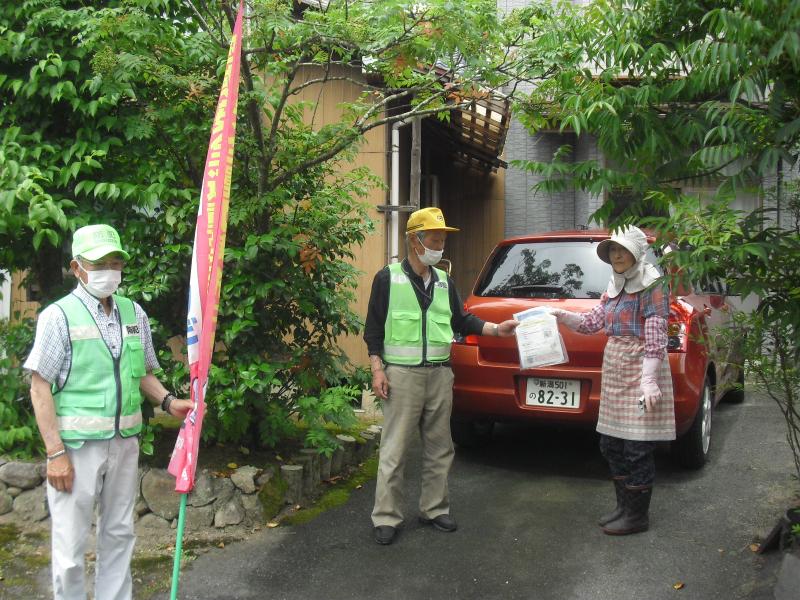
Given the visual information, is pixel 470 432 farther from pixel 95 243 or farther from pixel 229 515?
pixel 95 243

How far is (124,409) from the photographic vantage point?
3184mm

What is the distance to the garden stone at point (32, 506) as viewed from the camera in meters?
4.63

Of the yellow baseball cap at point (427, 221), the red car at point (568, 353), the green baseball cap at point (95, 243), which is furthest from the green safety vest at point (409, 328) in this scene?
the green baseball cap at point (95, 243)

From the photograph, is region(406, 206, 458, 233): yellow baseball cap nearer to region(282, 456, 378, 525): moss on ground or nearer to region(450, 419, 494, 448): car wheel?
region(282, 456, 378, 525): moss on ground

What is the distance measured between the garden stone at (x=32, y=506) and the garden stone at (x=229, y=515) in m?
1.08

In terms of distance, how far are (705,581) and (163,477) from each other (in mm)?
3188

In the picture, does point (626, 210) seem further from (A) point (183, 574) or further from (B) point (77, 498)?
(A) point (183, 574)

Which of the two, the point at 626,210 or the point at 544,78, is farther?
the point at 544,78

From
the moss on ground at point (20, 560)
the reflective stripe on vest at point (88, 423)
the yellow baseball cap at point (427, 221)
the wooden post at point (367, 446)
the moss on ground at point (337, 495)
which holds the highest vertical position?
the yellow baseball cap at point (427, 221)

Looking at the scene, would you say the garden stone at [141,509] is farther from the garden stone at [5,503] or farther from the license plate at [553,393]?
the license plate at [553,393]

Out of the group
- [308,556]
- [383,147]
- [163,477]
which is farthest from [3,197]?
[383,147]

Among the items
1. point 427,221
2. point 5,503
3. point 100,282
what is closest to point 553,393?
point 427,221

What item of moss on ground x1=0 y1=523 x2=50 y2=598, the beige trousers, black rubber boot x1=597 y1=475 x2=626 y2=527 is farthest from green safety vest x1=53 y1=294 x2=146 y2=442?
black rubber boot x1=597 y1=475 x2=626 y2=527

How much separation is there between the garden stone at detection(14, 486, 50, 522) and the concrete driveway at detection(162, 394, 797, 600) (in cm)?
122
